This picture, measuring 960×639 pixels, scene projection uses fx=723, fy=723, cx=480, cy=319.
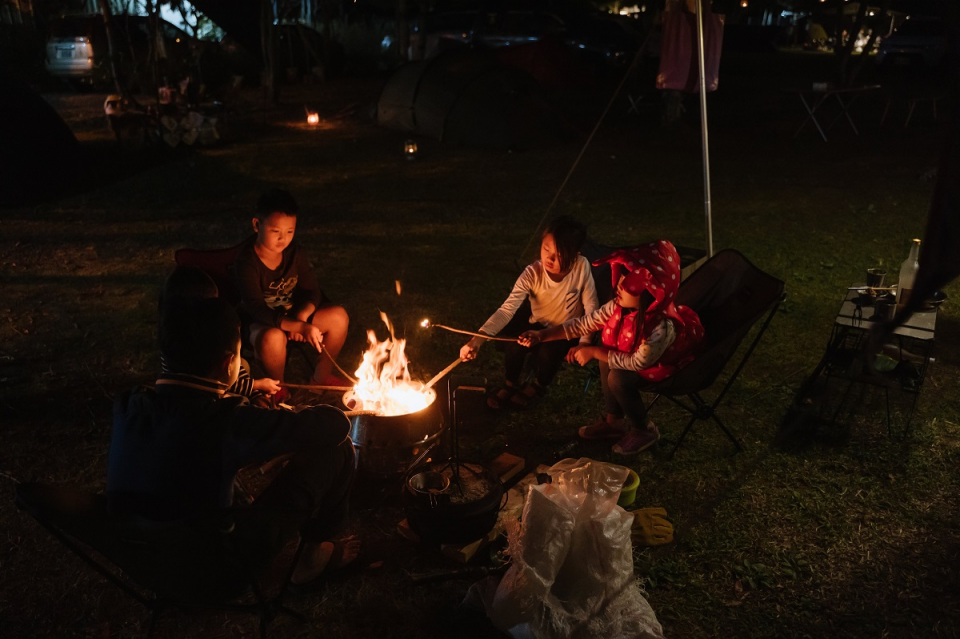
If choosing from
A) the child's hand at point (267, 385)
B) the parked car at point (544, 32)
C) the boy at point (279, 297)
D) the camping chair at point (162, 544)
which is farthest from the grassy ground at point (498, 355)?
the parked car at point (544, 32)

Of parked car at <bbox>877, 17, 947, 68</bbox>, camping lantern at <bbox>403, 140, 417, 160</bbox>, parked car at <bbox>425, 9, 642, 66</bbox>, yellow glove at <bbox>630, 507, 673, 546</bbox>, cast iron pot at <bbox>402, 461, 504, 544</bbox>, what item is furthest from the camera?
parked car at <bbox>877, 17, 947, 68</bbox>

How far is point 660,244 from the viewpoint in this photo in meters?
3.79

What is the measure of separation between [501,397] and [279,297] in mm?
1517

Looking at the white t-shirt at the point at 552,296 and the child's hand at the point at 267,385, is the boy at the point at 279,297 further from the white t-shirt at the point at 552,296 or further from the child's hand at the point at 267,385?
the white t-shirt at the point at 552,296

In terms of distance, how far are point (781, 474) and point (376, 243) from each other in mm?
5106

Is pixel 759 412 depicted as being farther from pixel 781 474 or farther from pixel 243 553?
pixel 243 553

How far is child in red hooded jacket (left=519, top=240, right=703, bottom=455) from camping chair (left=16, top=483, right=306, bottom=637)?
7.14 ft

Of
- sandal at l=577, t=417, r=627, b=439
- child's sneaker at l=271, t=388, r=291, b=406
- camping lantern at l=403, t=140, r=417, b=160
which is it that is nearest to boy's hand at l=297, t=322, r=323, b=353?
child's sneaker at l=271, t=388, r=291, b=406

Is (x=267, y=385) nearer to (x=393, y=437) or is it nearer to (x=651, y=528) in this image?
(x=393, y=437)

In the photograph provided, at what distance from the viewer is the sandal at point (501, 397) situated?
4.61m

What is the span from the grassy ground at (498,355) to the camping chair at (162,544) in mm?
635

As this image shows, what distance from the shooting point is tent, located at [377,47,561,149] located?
12.7 m

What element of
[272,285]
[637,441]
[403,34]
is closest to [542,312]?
[637,441]

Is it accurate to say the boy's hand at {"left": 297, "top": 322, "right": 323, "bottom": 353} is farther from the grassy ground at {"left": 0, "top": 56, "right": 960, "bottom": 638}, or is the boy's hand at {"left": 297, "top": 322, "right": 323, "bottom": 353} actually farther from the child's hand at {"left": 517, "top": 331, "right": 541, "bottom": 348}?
the child's hand at {"left": 517, "top": 331, "right": 541, "bottom": 348}
